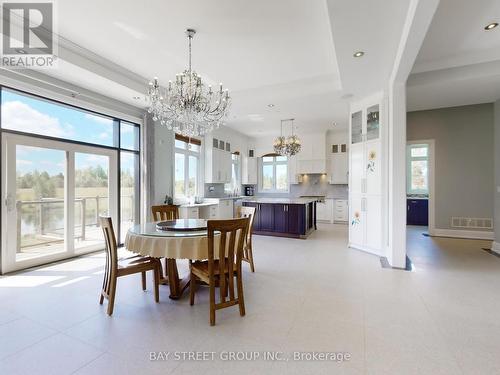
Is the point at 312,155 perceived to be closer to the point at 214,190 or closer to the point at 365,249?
the point at 214,190

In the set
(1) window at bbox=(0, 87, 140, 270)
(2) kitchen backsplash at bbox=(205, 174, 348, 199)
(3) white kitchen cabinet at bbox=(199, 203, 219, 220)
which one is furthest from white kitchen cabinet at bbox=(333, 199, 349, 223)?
(1) window at bbox=(0, 87, 140, 270)

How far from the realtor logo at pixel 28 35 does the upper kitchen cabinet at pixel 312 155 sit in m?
7.11

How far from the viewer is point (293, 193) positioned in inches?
370

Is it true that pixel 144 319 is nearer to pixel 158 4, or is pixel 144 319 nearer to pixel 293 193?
pixel 158 4

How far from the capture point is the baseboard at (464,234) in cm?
565

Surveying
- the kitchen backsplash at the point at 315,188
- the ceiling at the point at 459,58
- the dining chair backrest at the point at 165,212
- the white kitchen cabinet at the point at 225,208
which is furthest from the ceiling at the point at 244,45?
the kitchen backsplash at the point at 315,188

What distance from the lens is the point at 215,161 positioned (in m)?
7.34

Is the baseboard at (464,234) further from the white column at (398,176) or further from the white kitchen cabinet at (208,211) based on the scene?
the white kitchen cabinet at (208,211)

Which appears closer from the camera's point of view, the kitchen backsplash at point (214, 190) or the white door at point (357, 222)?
the white door at point (357, 222)

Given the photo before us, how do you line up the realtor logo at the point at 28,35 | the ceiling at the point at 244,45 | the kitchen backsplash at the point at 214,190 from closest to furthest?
1. the ceiling at the point at 244,45
2. the realtor logo at the point at 28,35
3. the kitchen backsplash at the point at 214,190

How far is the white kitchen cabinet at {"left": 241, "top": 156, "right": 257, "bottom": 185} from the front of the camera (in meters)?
9.47

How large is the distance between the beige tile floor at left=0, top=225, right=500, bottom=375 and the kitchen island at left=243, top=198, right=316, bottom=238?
218cm

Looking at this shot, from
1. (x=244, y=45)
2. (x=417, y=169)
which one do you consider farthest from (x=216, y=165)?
(x=417, y=169)

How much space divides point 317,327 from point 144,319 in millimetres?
1611
